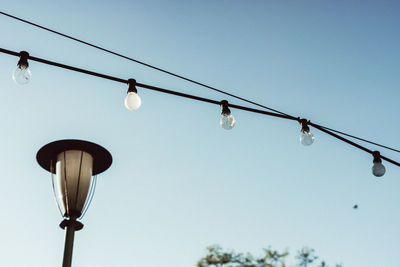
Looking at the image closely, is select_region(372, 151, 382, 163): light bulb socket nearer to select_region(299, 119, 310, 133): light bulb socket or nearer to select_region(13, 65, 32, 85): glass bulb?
select_region(299, 119, 310, 133): light bulb socket

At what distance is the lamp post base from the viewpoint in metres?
3.47

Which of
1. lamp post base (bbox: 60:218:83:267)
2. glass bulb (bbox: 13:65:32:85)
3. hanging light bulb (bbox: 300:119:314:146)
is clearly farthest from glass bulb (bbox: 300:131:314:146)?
glass bulb (bbox: 13:65:32:85)

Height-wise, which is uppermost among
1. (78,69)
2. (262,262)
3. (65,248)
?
(262,262)

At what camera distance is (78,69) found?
11.5ft

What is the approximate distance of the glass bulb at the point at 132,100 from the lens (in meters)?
4.07

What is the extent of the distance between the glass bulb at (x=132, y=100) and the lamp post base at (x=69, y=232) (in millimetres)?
1166

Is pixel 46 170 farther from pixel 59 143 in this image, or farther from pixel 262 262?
pixel 262 262

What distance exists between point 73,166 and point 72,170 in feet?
0.13

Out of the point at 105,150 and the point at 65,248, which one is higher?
the point at 105,150

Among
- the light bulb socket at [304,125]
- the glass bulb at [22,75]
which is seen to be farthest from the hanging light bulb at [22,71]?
the light bulb socket at [304,125]

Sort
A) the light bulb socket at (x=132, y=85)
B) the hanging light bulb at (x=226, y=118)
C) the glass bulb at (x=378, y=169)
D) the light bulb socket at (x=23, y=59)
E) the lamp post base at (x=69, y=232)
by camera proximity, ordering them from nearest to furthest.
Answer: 1. the lamp post base at (x=69, y=232)
2. the light bulb socket at (x=23, y=59)
3. the light bulb socket at (x=132, y=85)
4. the hanging light bulb at (x=226, y=118)
5. the glass bulb at (x=378, y=169)

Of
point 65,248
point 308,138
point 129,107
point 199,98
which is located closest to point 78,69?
point 129,107

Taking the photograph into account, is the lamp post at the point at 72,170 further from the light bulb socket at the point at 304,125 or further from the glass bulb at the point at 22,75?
the light bulb socket at the point at 304,125

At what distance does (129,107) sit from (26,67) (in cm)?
97
